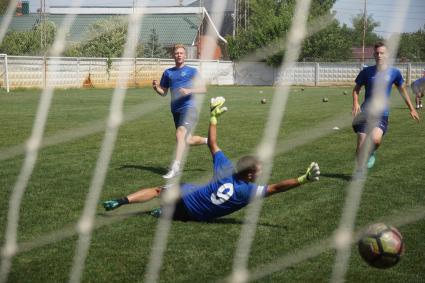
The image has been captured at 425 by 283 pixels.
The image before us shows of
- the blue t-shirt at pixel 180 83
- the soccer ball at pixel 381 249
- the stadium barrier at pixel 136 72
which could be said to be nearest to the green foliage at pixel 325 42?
the stadium barrier at pixel 136 72

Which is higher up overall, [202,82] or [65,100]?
[202,82]

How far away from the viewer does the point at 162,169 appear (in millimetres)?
9508

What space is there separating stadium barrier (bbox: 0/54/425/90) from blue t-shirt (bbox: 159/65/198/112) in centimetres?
740

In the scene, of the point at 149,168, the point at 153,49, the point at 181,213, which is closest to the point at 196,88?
the point at 149,168

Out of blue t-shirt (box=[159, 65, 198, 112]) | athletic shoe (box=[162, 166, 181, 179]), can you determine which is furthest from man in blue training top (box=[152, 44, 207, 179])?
athletic shoe (box=[162, 166, 181, 179])

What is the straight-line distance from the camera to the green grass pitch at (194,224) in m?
4.90

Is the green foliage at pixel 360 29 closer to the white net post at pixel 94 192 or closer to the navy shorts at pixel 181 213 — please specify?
the white net post at pixel 94 192

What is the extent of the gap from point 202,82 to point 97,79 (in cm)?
2481

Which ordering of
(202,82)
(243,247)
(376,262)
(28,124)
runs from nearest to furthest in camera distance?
(376,262) → (243,247) → (202,82) → (28,124)

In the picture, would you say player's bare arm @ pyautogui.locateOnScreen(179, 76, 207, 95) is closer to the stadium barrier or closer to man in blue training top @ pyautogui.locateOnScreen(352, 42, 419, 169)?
man in blue training top @ pyautogui.locateOnScreen(352, 42, 419, 169)

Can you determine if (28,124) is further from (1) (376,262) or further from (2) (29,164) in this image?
(1) (376,262)

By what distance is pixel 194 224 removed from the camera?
621 centimetres

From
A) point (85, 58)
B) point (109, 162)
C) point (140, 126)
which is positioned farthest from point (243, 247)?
point (85, 58)

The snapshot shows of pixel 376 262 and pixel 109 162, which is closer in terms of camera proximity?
pixel 376 262
